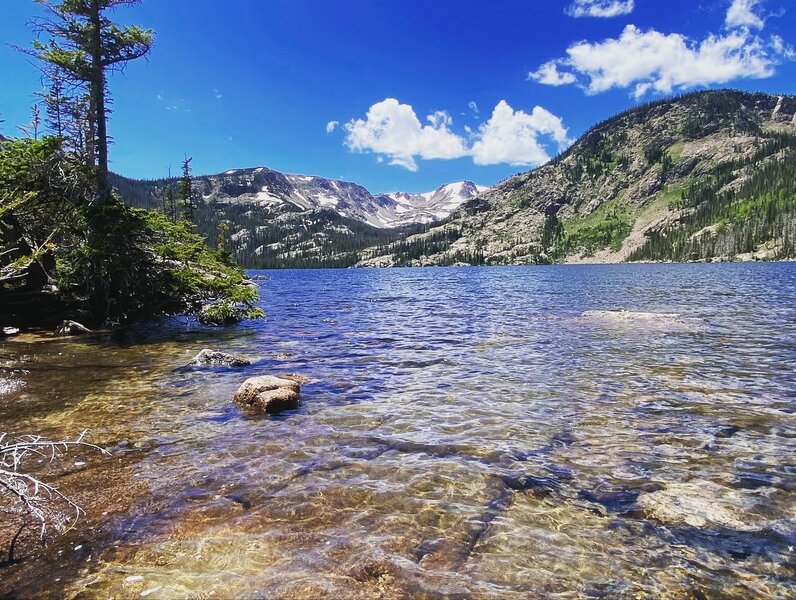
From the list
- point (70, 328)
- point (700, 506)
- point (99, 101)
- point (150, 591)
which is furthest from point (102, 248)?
point (700, 506)

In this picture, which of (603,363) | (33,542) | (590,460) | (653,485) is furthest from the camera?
(603,363)

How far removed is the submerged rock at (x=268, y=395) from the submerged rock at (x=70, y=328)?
704 inches

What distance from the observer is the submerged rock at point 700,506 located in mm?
6617

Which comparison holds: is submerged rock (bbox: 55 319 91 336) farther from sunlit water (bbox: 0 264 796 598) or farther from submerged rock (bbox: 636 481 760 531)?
submerged rock (bbox: 636 481 760 531)

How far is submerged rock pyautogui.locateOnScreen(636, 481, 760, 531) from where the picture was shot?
662cm

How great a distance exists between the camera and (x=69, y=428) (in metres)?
10.5

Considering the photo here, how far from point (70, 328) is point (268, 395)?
19535 millimetres

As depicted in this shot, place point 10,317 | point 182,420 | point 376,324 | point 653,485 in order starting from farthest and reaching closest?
point 376,324, point 10,317, point 182,420, point 653,485

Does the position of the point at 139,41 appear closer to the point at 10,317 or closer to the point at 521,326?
the point at 10,317

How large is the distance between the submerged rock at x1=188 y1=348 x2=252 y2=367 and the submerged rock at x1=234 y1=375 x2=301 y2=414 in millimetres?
5453

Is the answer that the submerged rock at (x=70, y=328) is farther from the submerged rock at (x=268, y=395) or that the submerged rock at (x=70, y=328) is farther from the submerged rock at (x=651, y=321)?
the submerged rock at (x=651, y=321)

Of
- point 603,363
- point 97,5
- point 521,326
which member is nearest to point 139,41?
point 97,5

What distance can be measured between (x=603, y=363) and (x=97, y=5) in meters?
34.0

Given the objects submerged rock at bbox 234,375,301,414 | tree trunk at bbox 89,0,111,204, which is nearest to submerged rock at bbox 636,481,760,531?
submerged rock at bbox 234,375,301,414
